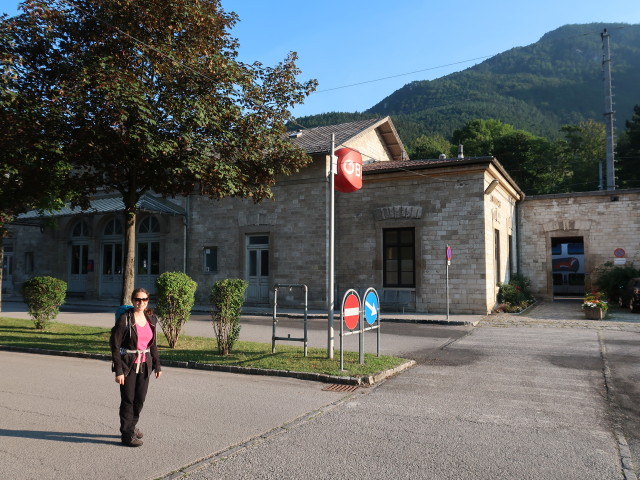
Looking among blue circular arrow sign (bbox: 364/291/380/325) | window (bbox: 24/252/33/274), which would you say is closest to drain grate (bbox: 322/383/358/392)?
blue circular arrow sign (bbox: 364/291/380/325)

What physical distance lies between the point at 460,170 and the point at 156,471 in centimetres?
1604

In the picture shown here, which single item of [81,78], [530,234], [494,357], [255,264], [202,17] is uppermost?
[202,17]

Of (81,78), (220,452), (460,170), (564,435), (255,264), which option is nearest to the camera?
(220,452)

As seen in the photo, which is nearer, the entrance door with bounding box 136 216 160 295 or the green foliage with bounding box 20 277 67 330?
the green foliage with bounding box 20 277 67 330

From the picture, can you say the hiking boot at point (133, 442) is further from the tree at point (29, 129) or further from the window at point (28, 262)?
the window at point (28, 262)

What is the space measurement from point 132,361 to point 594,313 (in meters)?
16.2

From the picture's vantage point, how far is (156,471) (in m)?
3.94

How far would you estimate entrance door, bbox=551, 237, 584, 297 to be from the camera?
29484 mm

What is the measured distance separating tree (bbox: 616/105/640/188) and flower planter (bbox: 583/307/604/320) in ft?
94.8

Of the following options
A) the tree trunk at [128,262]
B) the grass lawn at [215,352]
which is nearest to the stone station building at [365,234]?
the tree trunk at [128,262]

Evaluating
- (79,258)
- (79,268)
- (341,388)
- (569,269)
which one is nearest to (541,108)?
(569,269)

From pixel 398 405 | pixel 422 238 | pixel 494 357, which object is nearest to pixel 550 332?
pixel 494 357

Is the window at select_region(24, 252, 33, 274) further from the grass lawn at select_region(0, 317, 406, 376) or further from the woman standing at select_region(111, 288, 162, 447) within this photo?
the woman standing at select_region(111, 288, 162, 447)

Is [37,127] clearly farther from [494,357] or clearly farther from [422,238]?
[422,238]
